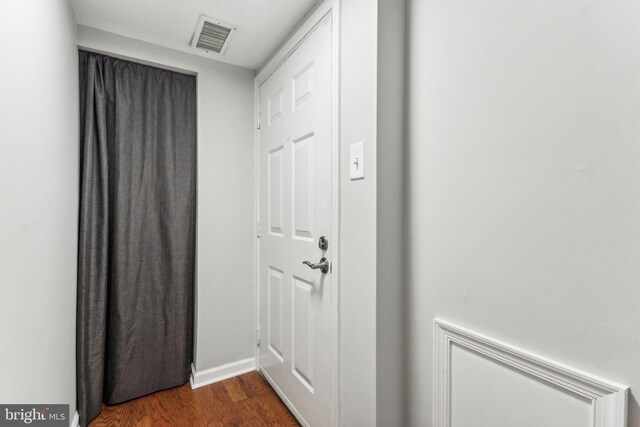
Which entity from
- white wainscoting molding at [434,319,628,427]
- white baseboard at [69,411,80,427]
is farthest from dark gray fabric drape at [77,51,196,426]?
white wainscoting molding at [434,319,628,427]

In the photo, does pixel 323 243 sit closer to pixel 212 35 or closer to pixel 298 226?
pixel 298 226

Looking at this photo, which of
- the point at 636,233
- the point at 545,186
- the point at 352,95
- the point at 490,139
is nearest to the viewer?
the point at 636,233

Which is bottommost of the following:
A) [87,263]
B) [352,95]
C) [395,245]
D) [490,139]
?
[87,263]

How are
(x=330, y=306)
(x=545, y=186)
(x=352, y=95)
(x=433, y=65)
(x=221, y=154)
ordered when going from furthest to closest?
(x=221, y=154), (x=330, y=306), (x=352, y=95), (x=433, y=65), (x=545, y=186)

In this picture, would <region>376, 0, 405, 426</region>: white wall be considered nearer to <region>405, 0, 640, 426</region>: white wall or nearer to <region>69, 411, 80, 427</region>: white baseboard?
<region>405, 0, 640, 426</region>: white wall

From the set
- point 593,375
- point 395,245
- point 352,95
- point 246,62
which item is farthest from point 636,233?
point 246,62

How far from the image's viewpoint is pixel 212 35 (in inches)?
69.2

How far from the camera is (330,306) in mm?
1377

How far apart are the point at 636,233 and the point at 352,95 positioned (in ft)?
3.09

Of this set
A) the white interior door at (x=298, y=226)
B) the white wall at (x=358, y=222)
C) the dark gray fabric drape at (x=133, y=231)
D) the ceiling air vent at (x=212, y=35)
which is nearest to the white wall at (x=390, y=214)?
the white wall at (x=358, y=222)

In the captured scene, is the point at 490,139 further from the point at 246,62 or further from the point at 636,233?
the point at 246,62

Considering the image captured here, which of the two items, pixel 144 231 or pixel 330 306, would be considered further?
pixel 144 231

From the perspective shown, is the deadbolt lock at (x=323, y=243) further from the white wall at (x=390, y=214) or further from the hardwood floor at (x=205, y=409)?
the hardwood floor at (x=205, y=409)

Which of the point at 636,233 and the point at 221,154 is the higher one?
the point at 221,154
